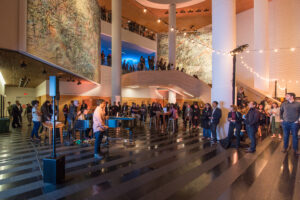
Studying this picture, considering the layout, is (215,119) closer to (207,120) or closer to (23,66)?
(207,120)

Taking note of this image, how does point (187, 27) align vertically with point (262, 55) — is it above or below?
above

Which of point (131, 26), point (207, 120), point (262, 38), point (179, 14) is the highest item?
point (179, 14)

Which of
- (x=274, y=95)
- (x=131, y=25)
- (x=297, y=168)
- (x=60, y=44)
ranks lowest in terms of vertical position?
(x=297, y=168)

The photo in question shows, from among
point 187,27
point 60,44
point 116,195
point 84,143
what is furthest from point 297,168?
point 187,27

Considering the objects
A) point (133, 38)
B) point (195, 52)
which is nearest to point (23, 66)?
point (133, 38)

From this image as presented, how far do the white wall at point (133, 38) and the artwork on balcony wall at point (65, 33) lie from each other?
3.18 meters

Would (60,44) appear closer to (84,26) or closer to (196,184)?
(84,26)

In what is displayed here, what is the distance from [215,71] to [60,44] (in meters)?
7.18

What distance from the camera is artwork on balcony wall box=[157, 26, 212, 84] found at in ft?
80.4

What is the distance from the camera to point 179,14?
2319cm

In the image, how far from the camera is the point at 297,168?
4.04 m

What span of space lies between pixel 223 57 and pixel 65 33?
7601 mm

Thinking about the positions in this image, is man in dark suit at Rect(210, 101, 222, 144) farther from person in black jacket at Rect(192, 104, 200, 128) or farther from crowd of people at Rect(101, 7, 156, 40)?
crowd of people at Rect(101, 7, 156, 40)

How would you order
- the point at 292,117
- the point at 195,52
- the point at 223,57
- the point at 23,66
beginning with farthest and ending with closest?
the point at 195,52 < the point at 23,66 < the point at 223,57 < the point at 292,117
